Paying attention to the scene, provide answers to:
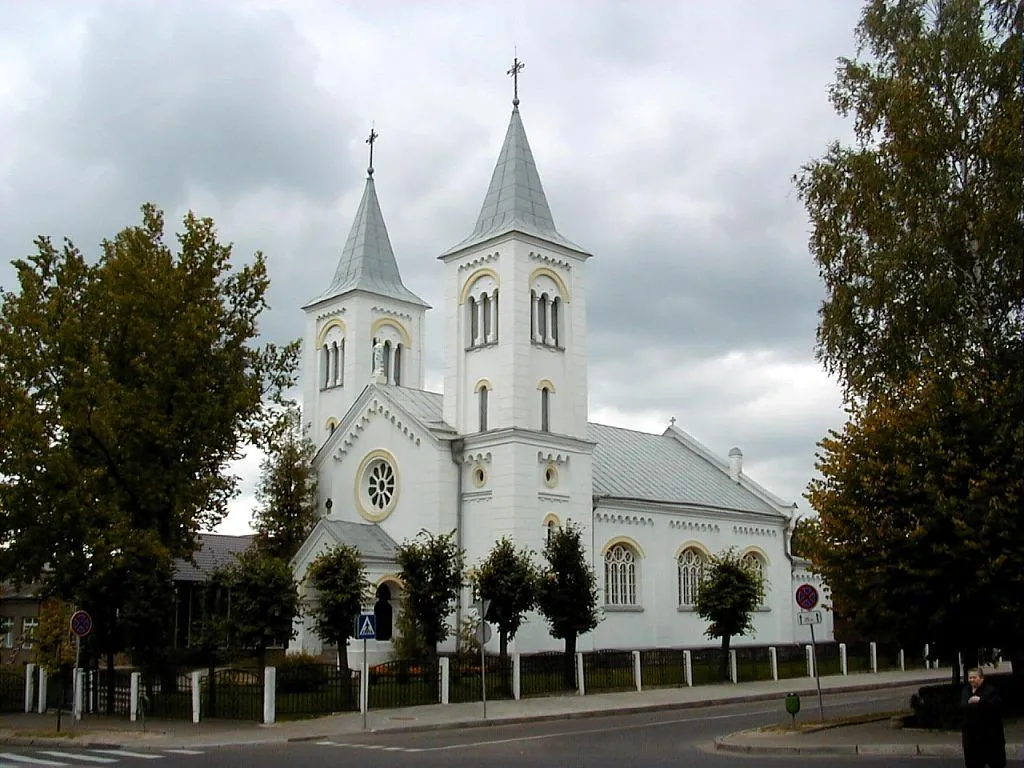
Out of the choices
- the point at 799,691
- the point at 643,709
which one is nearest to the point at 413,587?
the point at 643,709

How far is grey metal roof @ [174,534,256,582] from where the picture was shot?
4953 centimetres

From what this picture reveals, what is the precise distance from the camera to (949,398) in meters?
20.0

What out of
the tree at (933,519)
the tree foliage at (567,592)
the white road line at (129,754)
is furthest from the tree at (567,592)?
the white road line at (129,754)

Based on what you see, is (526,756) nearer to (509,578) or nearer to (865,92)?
(509,578)

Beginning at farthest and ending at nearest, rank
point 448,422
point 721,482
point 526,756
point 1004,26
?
point 721,482 → point 448,422 → point 1004,26 → point 526,756

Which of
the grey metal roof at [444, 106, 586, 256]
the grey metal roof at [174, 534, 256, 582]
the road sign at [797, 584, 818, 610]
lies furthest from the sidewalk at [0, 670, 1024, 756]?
the grey metal roof at [174, 534, 256, 582]

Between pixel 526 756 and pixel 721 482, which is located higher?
pixel 721 482

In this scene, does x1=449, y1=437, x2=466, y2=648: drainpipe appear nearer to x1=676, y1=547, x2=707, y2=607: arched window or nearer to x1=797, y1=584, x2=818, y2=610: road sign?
x1=676, y1=547, x2=707, y2=607: arched window

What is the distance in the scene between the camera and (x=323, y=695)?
2766 centimetres

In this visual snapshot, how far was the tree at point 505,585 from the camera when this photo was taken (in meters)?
31.7

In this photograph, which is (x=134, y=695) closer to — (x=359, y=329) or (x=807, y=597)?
(x=807, y=597)

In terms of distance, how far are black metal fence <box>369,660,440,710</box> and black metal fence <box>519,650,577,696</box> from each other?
2685mm

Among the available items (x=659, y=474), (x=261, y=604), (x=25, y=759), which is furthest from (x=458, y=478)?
(x=25, y=759)

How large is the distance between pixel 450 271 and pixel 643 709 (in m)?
20.6
